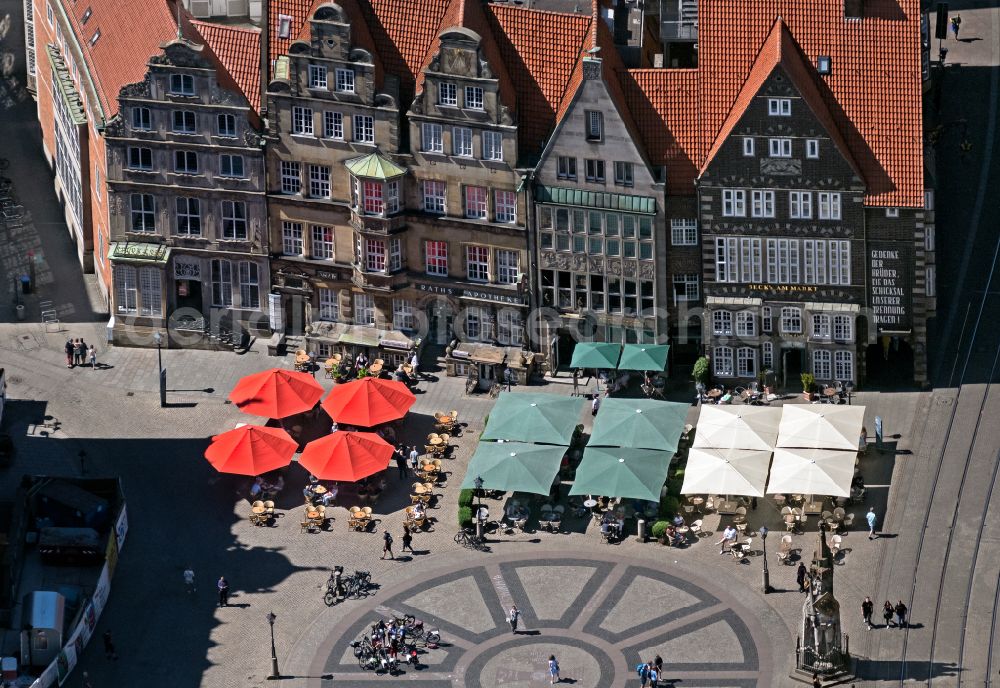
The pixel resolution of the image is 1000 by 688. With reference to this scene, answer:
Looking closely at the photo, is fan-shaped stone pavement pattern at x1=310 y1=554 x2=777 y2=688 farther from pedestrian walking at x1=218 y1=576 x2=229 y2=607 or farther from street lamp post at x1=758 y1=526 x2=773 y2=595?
pedestrian walking at x1=218 y1=576 x2=229 y2=607

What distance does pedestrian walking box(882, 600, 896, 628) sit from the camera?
184 m

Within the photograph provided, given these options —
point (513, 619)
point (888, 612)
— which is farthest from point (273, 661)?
point (888, 612)

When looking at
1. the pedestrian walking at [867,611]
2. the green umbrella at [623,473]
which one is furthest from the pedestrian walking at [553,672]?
the pedestrian walking at [867,611]

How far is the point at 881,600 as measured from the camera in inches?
7367

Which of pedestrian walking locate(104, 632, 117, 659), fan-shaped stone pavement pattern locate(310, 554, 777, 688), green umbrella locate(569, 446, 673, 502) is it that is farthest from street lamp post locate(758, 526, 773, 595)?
pedestrian walking locate(104, 632, 117, 659)

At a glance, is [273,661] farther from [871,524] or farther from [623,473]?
[871,524]

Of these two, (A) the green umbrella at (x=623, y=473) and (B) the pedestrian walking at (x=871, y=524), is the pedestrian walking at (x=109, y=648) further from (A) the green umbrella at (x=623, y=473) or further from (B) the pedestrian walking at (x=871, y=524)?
(B) the pedestrian walking at (x=871, y=524)

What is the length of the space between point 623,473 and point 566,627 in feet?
45.8

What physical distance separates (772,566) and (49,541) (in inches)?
1760

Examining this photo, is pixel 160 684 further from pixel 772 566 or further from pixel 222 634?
pixel 772 566

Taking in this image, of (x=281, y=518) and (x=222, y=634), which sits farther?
(x=281, y=518)

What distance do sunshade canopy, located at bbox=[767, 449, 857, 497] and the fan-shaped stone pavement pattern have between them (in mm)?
9302

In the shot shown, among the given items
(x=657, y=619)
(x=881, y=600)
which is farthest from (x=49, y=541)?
(x=881, y=600)

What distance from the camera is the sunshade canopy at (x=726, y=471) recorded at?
195 metres
